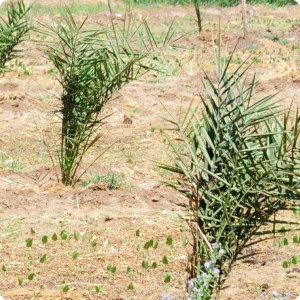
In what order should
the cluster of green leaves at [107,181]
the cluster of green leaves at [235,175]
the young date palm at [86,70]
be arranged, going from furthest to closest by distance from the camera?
1. the cluster of green leaves at [107,181]
2. the young date palm at [86,70]
3. the cluster of green leaves at [235,175]

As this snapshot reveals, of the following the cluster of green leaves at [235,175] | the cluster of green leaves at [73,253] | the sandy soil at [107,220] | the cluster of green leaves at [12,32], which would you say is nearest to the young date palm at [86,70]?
the sandy soil at [107,220]

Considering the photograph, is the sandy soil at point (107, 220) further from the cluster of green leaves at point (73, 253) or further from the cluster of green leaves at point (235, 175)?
the cluster of green leaves at point (235, 175)

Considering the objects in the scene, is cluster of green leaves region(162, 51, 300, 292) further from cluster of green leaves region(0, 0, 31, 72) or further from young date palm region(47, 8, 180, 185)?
cluster of green leaves region(0, 0, 31, 72)

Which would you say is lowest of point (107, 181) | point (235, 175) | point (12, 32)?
point (107, 181)

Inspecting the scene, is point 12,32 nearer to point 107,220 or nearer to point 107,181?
point 107,181

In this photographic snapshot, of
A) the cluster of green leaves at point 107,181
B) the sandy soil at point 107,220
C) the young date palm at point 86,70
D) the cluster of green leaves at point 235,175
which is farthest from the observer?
the cluster of green leaves at point 107,181

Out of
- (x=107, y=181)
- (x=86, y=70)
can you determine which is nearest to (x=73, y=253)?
(x=86, y=70)

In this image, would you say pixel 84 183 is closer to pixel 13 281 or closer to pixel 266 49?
pixel 13 281

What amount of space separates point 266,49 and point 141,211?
32.5ft

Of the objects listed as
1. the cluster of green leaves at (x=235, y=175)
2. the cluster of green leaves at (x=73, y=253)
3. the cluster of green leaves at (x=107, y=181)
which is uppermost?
the cluster of green leaves at (x=235, y=175)

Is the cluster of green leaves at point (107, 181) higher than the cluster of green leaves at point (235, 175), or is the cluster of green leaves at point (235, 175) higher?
the cluster of green leaves at point (235, 175)

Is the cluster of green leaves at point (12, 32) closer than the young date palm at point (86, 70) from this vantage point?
No

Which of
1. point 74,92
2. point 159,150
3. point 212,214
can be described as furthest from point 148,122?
point 212,214

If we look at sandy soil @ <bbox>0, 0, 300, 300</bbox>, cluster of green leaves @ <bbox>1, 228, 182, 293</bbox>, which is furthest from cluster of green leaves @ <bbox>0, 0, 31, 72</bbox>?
cluster of green leaves @ <bbox>1, 228, 182, 293</bbox>
